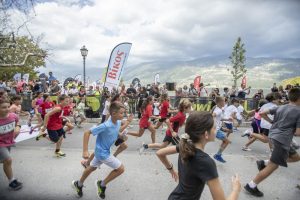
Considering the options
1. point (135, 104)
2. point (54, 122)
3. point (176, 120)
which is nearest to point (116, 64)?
point (135, 104)

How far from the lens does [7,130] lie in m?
4.42

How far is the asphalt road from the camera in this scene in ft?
14.3

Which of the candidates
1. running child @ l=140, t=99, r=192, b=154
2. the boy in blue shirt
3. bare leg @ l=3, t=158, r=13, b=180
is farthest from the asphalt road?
running child @ l=140, t=99, r=192, b=154

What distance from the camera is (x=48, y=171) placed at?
5520 millimetres

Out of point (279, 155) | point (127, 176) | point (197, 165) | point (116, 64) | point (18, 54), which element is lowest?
point (127, 176)

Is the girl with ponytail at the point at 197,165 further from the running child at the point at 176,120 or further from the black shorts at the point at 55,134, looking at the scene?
the black shorts at the point at 55,134

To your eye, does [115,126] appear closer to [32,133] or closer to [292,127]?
[292,127]

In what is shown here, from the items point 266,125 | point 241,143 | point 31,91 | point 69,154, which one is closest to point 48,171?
point 69,154

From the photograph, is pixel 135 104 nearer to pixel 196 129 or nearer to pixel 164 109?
pixel 164 109

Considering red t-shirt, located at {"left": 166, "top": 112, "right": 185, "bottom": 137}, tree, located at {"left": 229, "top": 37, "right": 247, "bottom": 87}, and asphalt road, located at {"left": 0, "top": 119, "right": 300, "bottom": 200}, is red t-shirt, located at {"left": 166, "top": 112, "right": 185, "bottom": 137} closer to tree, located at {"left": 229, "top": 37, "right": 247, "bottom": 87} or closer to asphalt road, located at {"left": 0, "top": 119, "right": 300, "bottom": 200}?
asphalt road, located at {"left": 0, "top": 119, "right": 300, "bottom": 200}

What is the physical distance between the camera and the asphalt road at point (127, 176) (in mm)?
4355

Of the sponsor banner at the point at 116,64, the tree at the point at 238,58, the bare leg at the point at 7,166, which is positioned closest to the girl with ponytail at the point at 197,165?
the bare leg at the point at 7,166

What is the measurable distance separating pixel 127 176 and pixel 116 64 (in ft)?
26.8

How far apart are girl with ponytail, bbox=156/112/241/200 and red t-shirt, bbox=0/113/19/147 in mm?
3350
